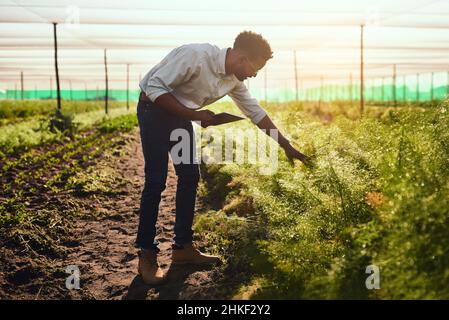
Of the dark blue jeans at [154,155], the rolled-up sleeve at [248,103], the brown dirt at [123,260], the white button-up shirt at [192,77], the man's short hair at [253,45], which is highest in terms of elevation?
the man's short hair at [253,45]

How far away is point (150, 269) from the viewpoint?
279 centimetres

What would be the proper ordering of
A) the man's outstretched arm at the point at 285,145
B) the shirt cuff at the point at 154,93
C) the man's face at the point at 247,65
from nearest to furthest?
the shirt cuff at the point at 154,93 < the man's face at the point at 247,65 < the man's outstretched arm at the point at 285,145

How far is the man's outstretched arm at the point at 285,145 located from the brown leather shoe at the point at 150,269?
1.04 meters

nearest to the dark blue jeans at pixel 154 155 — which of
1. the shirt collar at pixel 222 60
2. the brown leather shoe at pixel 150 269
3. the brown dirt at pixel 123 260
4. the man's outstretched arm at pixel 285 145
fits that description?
the brown leather shoe at pixel 150 269

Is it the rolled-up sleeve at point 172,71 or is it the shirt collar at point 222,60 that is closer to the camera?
the rolled-up sleeve at point 172,71

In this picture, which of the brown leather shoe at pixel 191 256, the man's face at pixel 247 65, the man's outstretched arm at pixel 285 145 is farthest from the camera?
the brown leather shoe at pixel 191 256

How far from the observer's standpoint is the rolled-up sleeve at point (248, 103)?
3.08 meters

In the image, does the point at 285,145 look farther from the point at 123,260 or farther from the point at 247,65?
the point at 123,260

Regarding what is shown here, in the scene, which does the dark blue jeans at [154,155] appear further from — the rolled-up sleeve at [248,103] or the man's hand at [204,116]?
the rolled-up sleeve at [248,103]

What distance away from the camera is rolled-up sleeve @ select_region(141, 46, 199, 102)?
8.57 ft

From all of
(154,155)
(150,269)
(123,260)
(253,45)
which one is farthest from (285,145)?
(123,260)

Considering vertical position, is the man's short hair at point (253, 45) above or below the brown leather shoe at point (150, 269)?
above

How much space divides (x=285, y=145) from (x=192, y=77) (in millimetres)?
720
